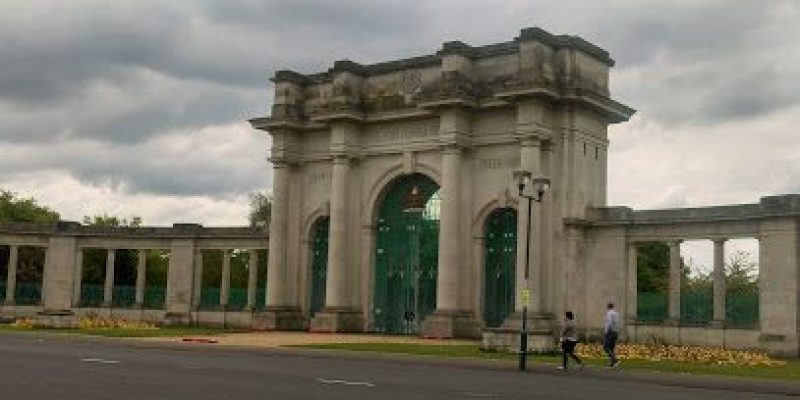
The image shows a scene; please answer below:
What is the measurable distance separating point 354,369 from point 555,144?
2097 cm

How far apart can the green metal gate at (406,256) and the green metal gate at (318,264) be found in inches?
150

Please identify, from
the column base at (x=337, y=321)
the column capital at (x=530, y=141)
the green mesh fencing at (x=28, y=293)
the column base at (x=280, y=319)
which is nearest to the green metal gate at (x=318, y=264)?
the column base at (x=280, y=319)

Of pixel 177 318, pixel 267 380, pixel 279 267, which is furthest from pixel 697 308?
pixel 177 318

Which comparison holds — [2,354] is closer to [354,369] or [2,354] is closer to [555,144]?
[354,369]

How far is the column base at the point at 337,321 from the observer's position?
46906mm

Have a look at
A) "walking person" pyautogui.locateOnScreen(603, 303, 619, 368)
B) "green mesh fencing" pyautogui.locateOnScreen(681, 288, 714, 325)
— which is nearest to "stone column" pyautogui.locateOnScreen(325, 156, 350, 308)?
"green mesh fencing" pyautogui.locateOnScreen(681, 288, 714, 325)

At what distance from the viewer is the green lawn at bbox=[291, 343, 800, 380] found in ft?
89.7

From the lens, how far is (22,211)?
8781 centimetres

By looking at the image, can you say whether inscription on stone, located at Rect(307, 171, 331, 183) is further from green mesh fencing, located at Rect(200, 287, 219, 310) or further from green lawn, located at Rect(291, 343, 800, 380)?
A: green lawn, located at Rect(291, 343, 800, 380)

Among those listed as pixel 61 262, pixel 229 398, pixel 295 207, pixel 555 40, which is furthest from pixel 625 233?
pixel 61 262

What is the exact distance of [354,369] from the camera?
80.2 feet

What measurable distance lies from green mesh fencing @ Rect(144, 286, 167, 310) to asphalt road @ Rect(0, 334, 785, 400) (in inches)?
1212

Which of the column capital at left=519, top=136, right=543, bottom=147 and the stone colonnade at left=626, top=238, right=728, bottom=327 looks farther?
the column capital at left=519, top=136, right=543, bottom=147

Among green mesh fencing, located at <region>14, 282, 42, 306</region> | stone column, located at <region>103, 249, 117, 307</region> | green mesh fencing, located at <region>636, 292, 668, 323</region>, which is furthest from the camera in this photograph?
green mesh fencing, located at <region>14, 282, 42, 306</region>
